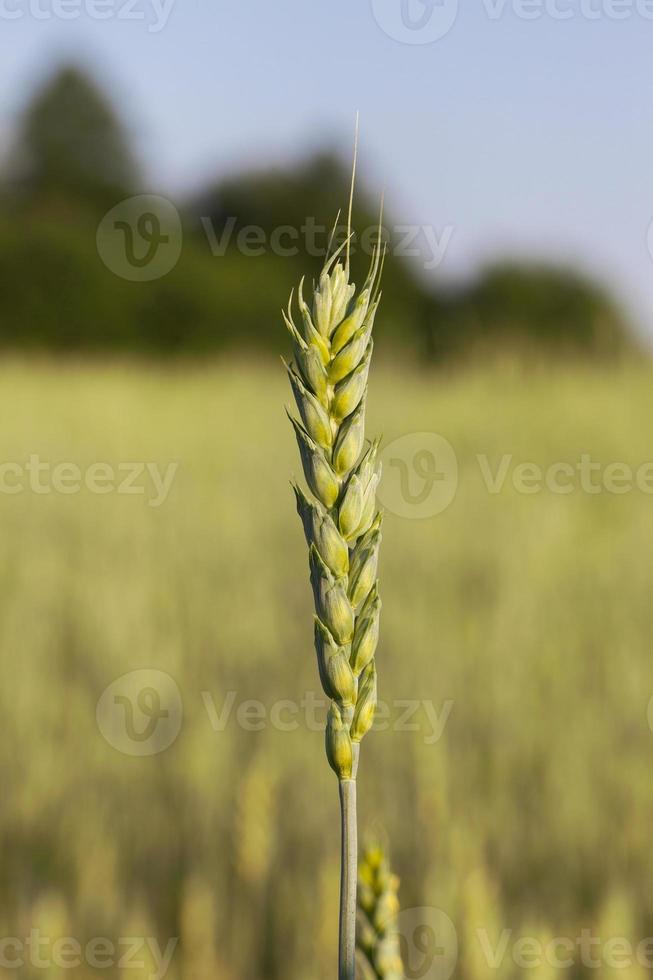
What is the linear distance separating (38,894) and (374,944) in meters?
1.91

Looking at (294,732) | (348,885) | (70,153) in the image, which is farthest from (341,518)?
(70,153)

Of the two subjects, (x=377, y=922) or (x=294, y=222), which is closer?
(x=377, y=922)

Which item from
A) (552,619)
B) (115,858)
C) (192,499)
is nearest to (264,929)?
(115,858)

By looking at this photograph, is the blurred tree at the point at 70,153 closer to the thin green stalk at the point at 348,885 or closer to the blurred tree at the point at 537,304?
the blurred tree at the point at 537,304

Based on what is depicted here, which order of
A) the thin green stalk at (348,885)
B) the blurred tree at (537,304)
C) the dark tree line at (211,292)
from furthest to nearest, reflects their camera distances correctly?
the blurred tree at (537,304), the dark tree line at (211,292), the thin green stalk at (348,885)

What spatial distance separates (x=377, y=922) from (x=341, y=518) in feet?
0.52

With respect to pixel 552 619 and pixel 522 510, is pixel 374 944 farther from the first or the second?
pixel 522 510

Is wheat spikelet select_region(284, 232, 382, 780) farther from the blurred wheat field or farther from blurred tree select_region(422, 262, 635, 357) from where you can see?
blurred tree select_region(422, 262, 635, 357)

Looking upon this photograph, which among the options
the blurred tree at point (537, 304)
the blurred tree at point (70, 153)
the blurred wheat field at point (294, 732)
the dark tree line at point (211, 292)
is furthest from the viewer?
the blurred tree at point (70, 153)

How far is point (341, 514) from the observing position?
331mm

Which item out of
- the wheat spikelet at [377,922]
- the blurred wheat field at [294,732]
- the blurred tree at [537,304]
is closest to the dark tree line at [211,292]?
the blurred tree at [537,304]

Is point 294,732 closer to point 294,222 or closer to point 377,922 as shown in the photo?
point 377,922

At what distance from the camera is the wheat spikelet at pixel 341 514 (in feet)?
1.03

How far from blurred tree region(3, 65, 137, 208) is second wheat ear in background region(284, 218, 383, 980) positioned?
21809 mm
